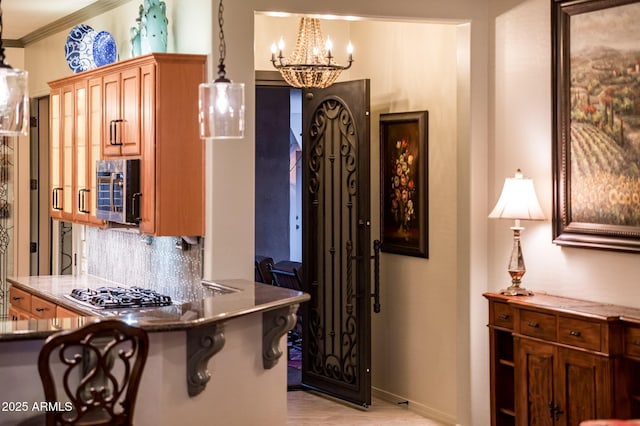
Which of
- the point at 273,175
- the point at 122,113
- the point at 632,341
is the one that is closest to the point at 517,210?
the point at 632,341

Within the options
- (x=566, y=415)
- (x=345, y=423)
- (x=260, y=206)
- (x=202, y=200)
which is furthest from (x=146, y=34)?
(x=260, y=206)

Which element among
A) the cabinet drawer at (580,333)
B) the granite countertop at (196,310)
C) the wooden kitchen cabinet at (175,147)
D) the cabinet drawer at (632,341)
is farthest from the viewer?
the wooden kitchen cabinet at (175,147)

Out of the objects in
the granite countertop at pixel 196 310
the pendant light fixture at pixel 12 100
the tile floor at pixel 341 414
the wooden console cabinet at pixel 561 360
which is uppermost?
the pendant light fixture at pixel 12 100

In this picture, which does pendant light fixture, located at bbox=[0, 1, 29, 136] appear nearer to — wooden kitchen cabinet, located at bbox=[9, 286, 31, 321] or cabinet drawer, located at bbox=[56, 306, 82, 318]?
cabinet drawer, located at bbox=[56, 306, 82, 318]

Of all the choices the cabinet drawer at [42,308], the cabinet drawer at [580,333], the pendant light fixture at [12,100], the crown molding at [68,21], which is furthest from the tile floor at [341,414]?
the pendant light fixture at [12,100]

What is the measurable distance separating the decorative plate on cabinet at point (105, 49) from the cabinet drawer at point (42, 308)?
1.59 meters

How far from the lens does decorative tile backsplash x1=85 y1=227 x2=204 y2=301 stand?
225 inches

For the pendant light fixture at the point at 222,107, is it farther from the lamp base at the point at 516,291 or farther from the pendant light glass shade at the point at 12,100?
the lamp base at the point at 516,291

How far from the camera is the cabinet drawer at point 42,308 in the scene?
6062mm

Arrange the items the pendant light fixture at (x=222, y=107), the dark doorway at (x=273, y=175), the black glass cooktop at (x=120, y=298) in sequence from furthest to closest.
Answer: the dark doorway at (x=273, y=175)
the black glass cooktop at (x=120, y=298)
the pendant light fixture at (x=222, y=107)

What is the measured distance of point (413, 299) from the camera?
6.74 m

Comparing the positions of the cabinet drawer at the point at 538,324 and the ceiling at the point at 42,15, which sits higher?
the ceiling at the point at 42,15

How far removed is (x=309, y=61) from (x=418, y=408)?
8.09 feet

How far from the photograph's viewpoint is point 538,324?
4.97 metres
